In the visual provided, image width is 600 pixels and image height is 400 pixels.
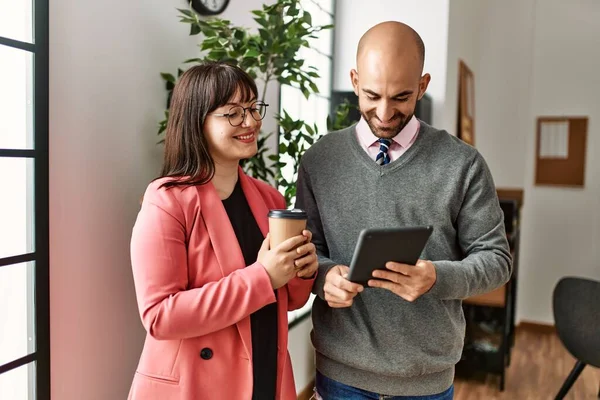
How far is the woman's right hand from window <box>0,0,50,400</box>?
573mm

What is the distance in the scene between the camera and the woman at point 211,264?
1070mm

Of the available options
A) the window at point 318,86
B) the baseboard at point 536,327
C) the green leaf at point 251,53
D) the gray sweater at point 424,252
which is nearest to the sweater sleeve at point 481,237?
the gray sweater at point 424,252

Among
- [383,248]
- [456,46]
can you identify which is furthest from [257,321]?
[456,46]

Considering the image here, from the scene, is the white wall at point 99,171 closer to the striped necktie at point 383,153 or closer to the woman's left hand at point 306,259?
the woman's left hand at point 306,259

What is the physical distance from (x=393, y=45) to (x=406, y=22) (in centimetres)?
208

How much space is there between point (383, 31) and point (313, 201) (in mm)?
458

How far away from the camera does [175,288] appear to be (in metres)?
1.08

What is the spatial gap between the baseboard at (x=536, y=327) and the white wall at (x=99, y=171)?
420 cm

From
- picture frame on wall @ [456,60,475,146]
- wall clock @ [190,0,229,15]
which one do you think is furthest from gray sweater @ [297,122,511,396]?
picture frame on wall @ [456,60,475,146]

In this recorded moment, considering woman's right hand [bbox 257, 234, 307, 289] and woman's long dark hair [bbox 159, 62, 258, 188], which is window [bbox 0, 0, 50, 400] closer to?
woman's long dark hair [bbox 159, 62, 258, 188]

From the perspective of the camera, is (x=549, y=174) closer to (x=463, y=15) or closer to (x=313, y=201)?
(x=463, y=15)

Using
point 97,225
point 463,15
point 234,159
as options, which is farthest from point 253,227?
point 463,15

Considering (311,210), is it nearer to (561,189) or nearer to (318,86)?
(318,86)

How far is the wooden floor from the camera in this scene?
3.36m
